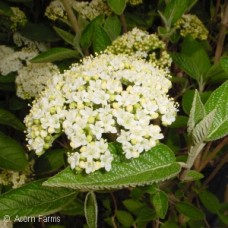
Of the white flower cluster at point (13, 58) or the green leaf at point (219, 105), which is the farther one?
the white flower cluster at point (13, 58)

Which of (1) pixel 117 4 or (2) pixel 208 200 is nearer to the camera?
(1) pixel 117 4

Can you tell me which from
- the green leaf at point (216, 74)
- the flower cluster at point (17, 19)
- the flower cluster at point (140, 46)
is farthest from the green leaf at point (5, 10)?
the green leaf at point (216, 74)

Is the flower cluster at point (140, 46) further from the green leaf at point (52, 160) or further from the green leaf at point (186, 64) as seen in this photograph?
the green leaf at point (52, 160)

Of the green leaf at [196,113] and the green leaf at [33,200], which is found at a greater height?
the green leaf at [196,113]

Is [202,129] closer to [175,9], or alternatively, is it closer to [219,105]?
[219,105]

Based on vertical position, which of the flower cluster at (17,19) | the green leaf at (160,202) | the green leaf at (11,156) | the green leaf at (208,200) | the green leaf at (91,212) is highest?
the flower cluster at (17,19)

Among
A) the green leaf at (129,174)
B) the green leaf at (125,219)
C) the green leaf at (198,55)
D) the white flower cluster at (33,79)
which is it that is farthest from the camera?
the green leaf at (125,219)

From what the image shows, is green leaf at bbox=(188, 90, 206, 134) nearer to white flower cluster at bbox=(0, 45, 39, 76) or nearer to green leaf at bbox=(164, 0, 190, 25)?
green leaf at bbox=(164, 0, 190, 25)

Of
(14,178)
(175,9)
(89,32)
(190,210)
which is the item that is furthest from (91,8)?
(190,210)
